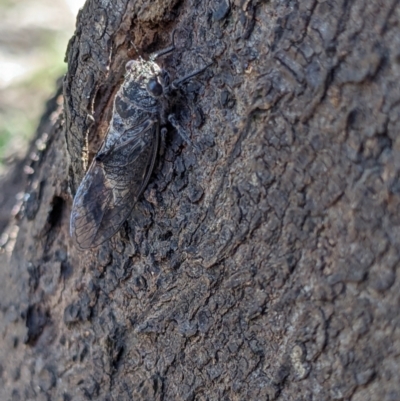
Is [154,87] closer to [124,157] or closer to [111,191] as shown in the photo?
[124,157]

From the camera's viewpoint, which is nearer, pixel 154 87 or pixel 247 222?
pixel 247 222

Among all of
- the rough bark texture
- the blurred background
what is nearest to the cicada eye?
the rough bark texture

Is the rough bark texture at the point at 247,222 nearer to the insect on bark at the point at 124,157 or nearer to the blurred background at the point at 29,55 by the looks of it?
the insect on bark at the point at 124,157

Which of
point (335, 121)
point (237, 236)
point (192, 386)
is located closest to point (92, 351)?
point (192, 386)

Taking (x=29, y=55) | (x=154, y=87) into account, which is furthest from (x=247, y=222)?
(x=29, y=55)

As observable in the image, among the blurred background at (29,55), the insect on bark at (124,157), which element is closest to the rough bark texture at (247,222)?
the insect on bark at (124,157)

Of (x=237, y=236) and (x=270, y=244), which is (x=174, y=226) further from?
(x=270, y=244)
